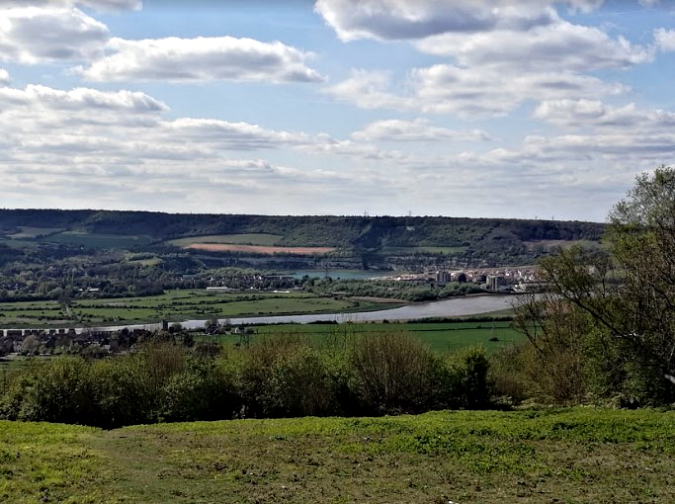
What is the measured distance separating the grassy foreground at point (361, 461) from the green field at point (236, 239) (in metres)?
156

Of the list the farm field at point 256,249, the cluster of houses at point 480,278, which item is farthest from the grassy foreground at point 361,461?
the farm field at point 256,249

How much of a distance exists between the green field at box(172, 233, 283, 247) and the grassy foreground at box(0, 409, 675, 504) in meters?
156

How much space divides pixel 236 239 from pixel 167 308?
8546 centimetres

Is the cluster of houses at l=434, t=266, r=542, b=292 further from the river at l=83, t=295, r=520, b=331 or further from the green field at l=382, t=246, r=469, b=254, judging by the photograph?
the green field at l=382, t=246, r=469, b=254

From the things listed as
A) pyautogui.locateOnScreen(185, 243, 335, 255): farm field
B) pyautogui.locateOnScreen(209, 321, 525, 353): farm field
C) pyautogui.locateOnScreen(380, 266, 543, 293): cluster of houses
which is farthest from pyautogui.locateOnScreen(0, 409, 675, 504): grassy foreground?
pyautogui.locateOnScreen(185, 243, 335, 255): farm field

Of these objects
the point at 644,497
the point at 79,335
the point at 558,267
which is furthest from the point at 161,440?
the point at 79,335

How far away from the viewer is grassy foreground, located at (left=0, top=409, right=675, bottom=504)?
17.5 meters

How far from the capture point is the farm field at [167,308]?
91875 millimetres

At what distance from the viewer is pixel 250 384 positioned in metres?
36.7

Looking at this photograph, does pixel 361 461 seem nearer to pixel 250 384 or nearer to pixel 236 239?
pixel 250 384

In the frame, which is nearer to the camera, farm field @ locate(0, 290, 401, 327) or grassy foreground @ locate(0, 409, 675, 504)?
grassy foreground @ locate(0, 409, 675, 504)

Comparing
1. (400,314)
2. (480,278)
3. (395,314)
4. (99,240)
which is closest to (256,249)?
(99,240)

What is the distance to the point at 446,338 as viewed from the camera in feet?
208

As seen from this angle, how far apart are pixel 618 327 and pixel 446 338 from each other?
3019 centimetres
